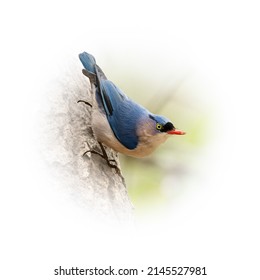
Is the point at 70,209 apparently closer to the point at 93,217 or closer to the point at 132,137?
the point at 93,217

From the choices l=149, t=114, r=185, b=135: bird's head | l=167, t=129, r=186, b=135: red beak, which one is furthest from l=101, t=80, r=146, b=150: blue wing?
l=167, t=129, r=186, b=135: red beak

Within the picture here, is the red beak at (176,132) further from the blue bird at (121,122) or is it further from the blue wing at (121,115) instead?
the blue wing at (121,115)

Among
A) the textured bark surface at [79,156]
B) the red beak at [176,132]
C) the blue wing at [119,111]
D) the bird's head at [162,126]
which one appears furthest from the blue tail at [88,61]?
the red beak at [176,132]

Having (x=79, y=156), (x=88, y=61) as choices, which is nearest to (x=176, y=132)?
(x=79, y=156)

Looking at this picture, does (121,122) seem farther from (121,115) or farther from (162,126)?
(162,126)

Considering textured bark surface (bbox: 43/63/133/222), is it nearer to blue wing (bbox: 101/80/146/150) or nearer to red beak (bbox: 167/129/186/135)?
blue wing (bbox: 101/80/146/150)

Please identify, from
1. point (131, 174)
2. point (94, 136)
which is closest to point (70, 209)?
point (94, 136)
